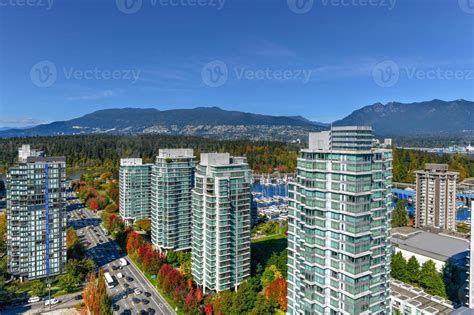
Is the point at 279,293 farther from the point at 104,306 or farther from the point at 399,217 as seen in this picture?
the point at 399,217

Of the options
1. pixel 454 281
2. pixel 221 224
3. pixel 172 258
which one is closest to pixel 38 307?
pixel 172 258

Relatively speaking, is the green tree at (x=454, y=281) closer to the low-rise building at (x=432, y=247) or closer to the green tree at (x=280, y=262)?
the low-rise building at (x=432, y=247)

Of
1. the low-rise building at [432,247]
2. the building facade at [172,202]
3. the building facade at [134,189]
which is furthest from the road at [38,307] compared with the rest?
the low-rise building at [432,247]

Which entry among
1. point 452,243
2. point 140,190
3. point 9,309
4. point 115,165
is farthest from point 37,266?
point 115,165

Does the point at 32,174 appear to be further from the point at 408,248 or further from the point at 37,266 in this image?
the point at 408,248

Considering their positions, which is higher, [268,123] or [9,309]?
[268,123]
